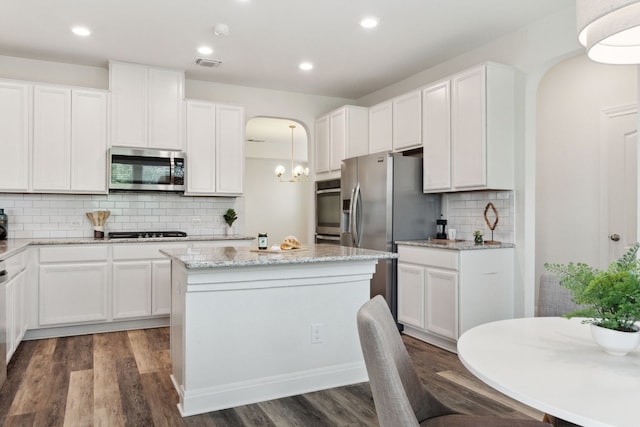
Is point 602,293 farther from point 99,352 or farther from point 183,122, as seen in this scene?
point 183,122

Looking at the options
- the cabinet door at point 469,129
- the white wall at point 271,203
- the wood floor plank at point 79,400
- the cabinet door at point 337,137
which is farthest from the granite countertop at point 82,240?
the white wall at point 271,203

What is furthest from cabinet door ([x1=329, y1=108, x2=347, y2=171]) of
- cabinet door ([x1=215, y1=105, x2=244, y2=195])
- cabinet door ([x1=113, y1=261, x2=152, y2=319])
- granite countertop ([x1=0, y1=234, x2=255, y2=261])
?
cabinet door ([x1=113, y1=261, x2=152, y2=319])

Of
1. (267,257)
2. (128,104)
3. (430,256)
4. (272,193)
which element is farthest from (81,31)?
(272,193)

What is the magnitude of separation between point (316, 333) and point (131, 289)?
2.35 meters

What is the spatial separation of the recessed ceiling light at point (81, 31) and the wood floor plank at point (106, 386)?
8.80 ft

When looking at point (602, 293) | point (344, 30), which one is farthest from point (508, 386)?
point (344, 30)

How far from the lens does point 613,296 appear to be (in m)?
1.32

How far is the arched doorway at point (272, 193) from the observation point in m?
10.4

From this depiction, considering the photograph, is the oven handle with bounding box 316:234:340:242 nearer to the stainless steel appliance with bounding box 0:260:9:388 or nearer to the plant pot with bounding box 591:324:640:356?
the stainless steel appliance with bounding box 0:260:9:388

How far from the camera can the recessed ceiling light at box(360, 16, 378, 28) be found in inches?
144

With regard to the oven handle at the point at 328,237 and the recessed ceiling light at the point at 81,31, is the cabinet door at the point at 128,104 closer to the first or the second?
the recessed ceiling light at the point at 81,31

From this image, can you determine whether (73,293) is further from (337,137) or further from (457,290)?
(457,290)

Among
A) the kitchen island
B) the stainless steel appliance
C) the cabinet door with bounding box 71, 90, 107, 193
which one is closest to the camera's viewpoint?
the kitchen island

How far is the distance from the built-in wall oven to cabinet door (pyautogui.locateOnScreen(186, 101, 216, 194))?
1395mm
